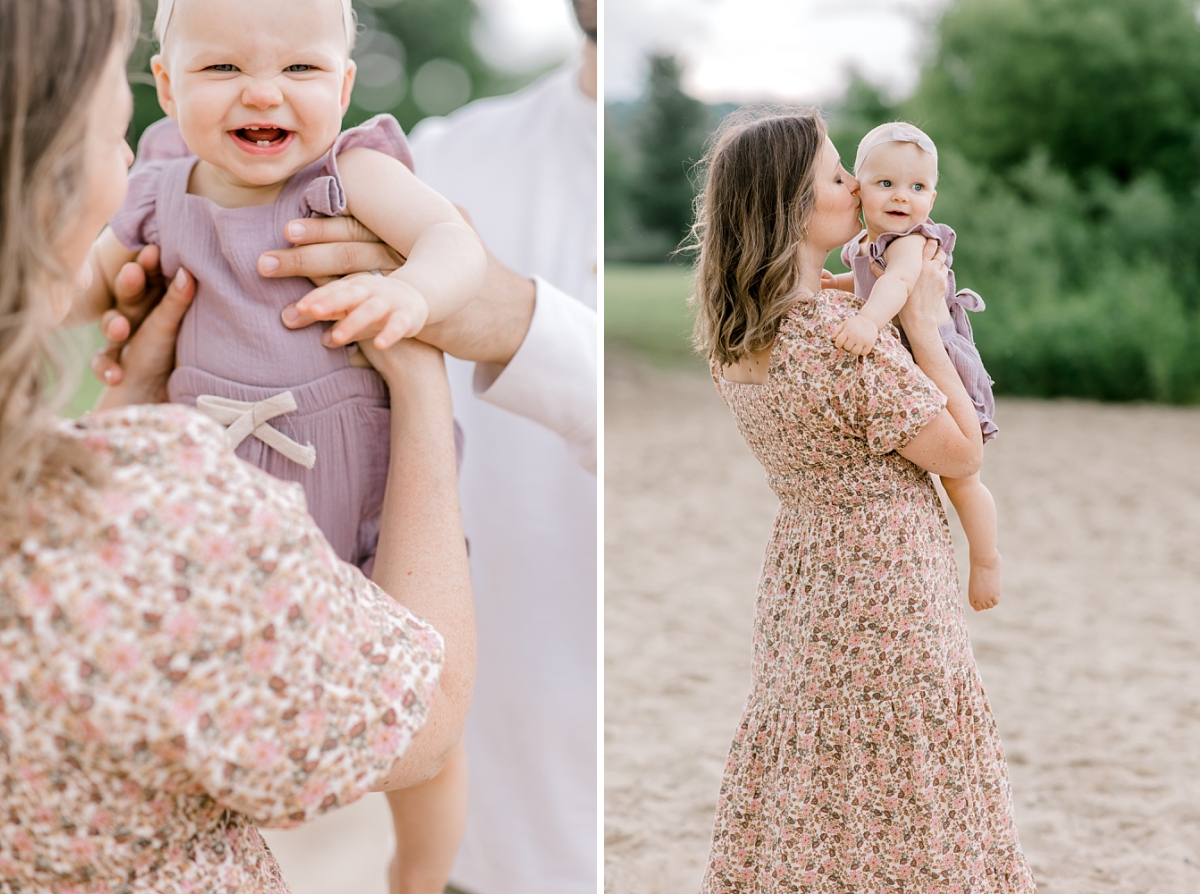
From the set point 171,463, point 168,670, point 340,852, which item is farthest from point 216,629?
point 340,852

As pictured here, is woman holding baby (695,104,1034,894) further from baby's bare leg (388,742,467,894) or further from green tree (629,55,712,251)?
green tree (629,55,712,251)

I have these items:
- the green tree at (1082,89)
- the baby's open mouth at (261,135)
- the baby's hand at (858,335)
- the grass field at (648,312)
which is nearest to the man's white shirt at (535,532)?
the baby's hand at (858,335)

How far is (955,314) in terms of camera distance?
2074mm

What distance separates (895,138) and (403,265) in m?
0.88

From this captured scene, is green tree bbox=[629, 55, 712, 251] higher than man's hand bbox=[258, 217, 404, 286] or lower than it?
lower

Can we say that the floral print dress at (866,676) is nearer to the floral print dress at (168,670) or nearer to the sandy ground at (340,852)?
the floral print dress at (168,670)

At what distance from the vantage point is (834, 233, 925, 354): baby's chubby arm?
187cm

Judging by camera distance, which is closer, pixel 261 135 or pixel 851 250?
pixel 261 135

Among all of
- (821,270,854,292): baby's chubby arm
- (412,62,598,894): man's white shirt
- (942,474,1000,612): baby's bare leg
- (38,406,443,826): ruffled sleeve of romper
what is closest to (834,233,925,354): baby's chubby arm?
(821,270,854,292): baby's chubby arm

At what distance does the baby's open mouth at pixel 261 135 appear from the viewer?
1676 mm

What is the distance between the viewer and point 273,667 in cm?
111

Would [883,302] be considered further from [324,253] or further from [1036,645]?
[1036,645]

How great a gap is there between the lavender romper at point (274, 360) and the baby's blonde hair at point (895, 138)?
84 centimetres

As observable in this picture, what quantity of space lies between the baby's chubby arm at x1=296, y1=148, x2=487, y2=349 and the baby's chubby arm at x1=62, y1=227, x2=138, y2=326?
1.31ft
